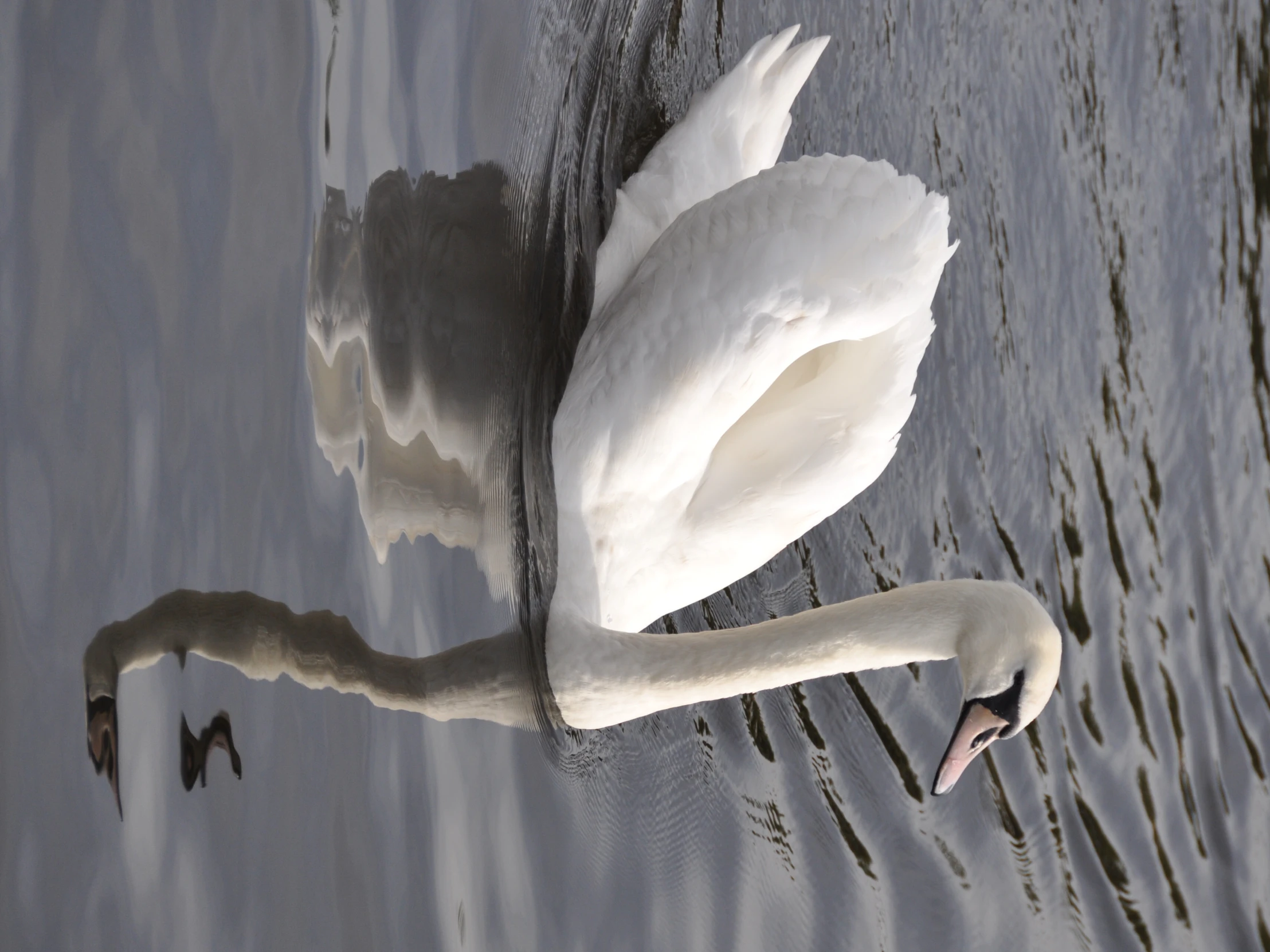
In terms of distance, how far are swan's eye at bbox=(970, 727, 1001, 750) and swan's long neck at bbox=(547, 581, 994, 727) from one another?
4 cm

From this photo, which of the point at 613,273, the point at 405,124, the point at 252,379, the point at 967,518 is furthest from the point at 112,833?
the point at 967,518

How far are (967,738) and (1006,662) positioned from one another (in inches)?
2.1

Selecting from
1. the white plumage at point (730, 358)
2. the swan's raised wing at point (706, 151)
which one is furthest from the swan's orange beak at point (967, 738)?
the swan's raised wing at point (706, 151)

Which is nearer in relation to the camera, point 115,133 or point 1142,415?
point 115,133

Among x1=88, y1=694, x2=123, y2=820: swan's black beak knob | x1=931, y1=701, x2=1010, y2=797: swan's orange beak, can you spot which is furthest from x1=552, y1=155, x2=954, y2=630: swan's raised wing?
x1=88, y1=694, x2=123, y2=820: swan's black beak knob

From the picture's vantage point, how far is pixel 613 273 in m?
0.45

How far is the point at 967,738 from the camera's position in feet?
1.40

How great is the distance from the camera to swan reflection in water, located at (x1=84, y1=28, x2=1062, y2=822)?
0.28m

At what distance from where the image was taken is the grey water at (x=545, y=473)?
191 mm

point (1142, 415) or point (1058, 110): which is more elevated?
point (1058, 110)

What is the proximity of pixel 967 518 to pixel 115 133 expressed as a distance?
62 cm

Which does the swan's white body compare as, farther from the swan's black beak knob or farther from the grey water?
the swan's black beak knob

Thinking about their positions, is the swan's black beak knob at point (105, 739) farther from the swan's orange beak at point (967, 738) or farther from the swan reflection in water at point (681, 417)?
the swan's orange beak at point (967, 738)

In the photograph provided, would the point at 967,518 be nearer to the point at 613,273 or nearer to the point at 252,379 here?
the point at 613,273
